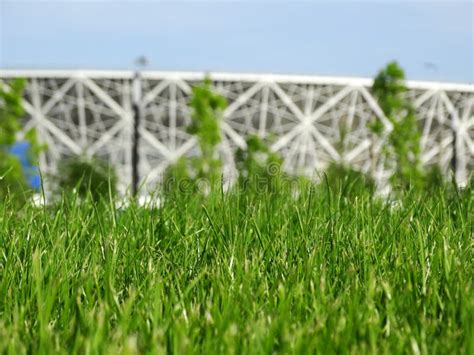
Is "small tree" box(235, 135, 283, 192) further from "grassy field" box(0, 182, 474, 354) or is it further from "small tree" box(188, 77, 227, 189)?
"small tree" box(188, 77, 227, 189)

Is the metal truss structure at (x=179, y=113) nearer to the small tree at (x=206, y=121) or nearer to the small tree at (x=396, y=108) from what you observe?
the small tree at (x=396, y=108)

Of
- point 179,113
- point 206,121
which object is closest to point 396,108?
point 206,121

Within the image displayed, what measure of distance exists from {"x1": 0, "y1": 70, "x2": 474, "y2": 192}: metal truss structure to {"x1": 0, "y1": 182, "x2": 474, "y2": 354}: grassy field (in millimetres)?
40483

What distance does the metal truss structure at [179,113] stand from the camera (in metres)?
44.9

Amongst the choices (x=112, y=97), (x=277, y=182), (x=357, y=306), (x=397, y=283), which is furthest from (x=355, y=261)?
(x=112, y=97)

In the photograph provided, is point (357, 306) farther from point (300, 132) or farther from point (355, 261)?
point (300, 132)

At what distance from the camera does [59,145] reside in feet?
153

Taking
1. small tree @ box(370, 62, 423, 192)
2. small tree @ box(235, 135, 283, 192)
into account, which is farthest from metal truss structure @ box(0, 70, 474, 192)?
small tree @ box(235, 135, 283, 192)

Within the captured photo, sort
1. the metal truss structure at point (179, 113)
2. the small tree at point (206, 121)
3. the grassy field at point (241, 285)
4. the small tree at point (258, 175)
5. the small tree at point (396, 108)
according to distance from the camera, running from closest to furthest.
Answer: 1. the grassy field at point (241, 285)
2. the small tree at point (258, 175)
3. the small tree at point (206, 121)
4. the small tree at point (396, 108)
5. the metal truss structure at point (179, 113)

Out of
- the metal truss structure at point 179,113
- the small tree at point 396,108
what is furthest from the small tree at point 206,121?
the metal truss structure at point 179,113

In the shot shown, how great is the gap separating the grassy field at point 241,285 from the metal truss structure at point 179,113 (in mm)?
40483

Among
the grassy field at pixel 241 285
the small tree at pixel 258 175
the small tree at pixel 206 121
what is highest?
the small tree at pixel 206 121

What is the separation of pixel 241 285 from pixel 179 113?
45.5 m

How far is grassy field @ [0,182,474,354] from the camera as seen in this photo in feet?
5.61
